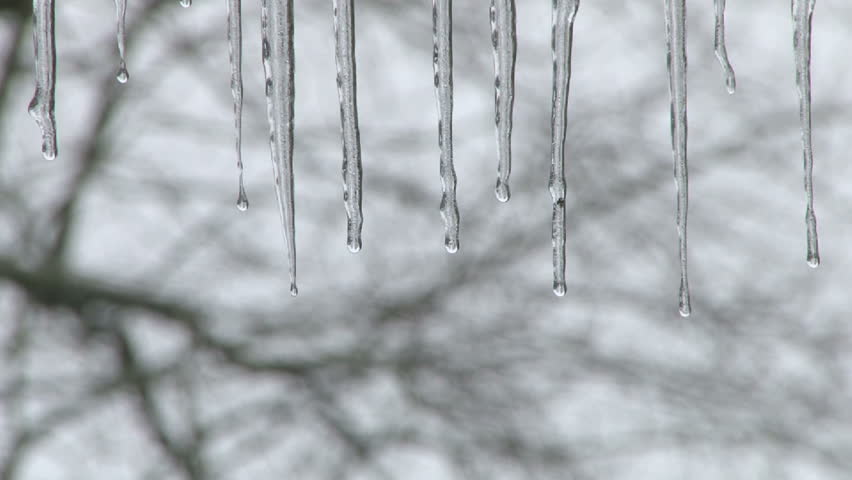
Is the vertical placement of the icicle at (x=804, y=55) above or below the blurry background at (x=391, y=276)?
above

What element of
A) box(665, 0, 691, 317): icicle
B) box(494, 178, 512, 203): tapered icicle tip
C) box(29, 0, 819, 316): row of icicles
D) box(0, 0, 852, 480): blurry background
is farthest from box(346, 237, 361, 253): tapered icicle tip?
box(0, 0, 852, 480): blurry background

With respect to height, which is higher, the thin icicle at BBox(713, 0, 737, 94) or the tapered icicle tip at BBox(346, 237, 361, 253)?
the thin icicle at BBox(713, 0, 737, 94)

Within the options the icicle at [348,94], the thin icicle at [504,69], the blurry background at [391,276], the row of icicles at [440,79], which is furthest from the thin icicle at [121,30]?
the blurry background at [391,276]

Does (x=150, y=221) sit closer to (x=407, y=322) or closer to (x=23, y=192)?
(x=23, y=192)

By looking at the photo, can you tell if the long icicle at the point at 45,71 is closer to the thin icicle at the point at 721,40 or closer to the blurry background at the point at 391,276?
the thin icicle at the point at 721,40

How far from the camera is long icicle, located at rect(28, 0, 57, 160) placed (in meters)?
0.54

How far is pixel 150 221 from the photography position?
2.13m

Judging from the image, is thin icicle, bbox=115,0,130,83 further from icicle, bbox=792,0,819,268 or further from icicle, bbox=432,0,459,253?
icicle, bbox=792,0,819,268

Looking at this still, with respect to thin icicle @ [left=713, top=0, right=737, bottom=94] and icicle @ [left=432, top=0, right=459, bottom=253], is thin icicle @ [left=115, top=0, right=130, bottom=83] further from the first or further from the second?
thin icicle @ [left=713, top=0, right=737, bottom=94]

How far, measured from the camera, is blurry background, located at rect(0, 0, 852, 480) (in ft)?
6.82

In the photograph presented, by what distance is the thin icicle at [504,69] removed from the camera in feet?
1.77

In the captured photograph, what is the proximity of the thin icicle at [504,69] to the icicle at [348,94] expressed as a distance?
0.09 m

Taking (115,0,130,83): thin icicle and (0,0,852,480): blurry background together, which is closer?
(115,0,130,83): thin icicle

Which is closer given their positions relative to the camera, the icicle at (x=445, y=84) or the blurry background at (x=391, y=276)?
the icicle at (x=445, y=84)
